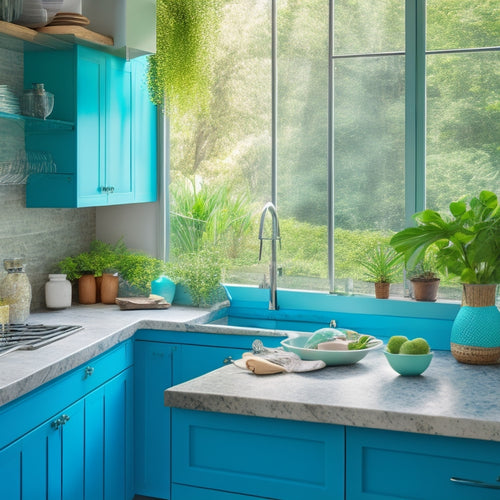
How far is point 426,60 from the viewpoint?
12.9 ft

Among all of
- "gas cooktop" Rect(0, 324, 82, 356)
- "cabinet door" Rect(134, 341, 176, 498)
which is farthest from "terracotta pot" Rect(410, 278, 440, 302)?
"gas cooktop" Rect(0, 324, 82, 356)

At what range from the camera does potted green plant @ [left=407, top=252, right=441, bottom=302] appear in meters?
3.83

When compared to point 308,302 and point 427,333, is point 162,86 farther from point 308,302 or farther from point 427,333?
point 427,333

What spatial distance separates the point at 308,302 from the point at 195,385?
63.4 inches

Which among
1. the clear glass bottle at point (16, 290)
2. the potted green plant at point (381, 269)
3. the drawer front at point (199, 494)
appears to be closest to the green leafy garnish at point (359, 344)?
the drawer front at point (199, 494)

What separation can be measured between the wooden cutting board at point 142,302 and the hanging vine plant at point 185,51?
3.59ft

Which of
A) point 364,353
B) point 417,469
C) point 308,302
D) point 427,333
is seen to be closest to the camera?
point 417,469

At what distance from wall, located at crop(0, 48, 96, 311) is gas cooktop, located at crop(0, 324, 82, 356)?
1.33 feet

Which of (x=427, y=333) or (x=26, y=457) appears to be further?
(x=427, y=333)

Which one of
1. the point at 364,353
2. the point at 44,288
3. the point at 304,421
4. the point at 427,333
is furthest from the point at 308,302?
the point at 304,421

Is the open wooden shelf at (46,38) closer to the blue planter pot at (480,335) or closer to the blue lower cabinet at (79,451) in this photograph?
the blue lower cabinet at (79,451)

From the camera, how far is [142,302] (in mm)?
4156

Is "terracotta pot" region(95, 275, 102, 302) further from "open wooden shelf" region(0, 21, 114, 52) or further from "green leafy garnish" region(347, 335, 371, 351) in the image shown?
"green leafy garnish" region(347, 335, 371, 351)

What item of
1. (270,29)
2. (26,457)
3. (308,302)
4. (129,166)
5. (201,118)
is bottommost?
(26,457)
